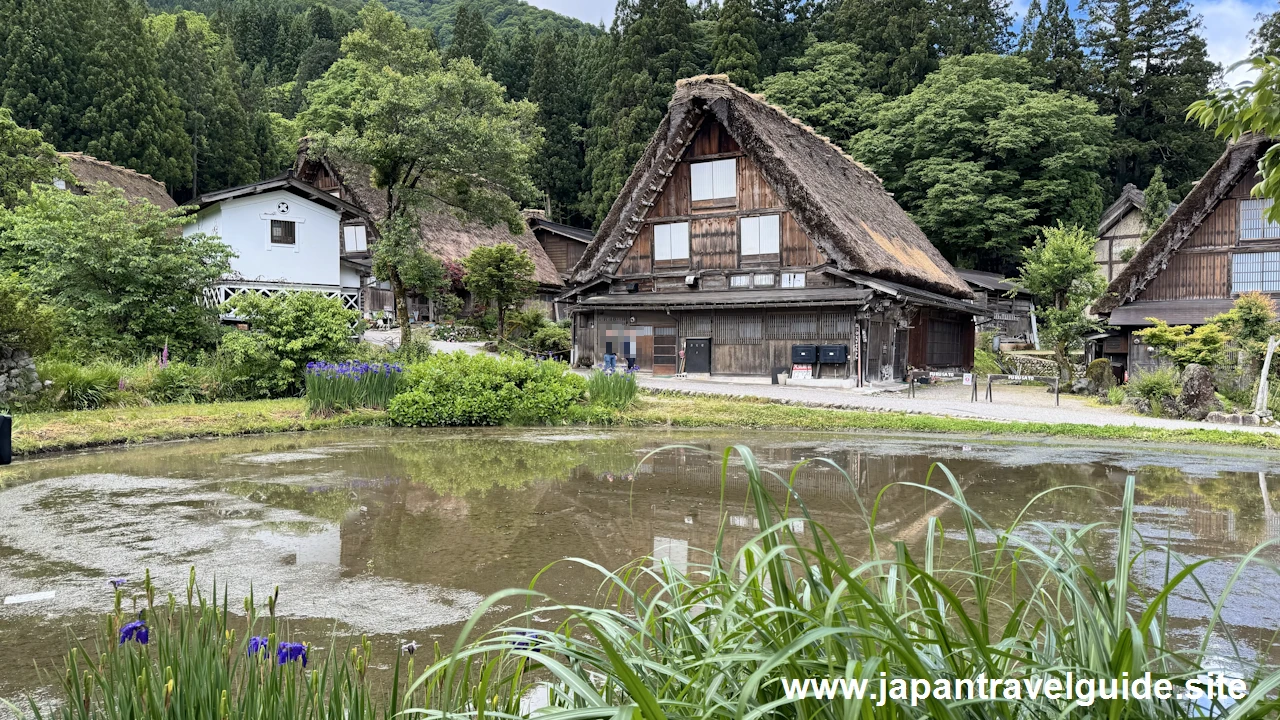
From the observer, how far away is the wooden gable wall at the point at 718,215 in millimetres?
22281

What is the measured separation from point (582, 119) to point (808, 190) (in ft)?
101

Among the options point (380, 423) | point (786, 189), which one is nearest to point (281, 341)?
point (380, 423)

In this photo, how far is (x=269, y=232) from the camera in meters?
25.5

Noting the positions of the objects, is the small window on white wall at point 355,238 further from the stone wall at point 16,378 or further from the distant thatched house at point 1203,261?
the distant thatched house at point 1203,261

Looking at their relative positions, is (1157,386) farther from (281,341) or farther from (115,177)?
(115,177)

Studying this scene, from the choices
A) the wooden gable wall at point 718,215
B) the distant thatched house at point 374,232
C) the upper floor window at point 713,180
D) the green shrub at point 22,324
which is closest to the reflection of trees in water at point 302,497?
the green shrub at point 22,324

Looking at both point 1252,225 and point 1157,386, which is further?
point 1252,225

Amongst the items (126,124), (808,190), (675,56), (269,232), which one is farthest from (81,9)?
(808,190)

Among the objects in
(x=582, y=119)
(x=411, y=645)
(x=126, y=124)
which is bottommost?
(x=411, y=645)

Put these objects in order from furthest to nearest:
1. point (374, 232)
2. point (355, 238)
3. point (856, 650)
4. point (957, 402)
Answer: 1. point (355, 238)
2. point (374, 232)
3. point (957, 402)
4. point (856, 650)

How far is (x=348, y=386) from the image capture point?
13789 millimetres

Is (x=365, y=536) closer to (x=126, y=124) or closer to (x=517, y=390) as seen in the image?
(x=517, y=390)

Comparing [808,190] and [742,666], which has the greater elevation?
[808,190]

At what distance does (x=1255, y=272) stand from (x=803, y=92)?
2642 cm
